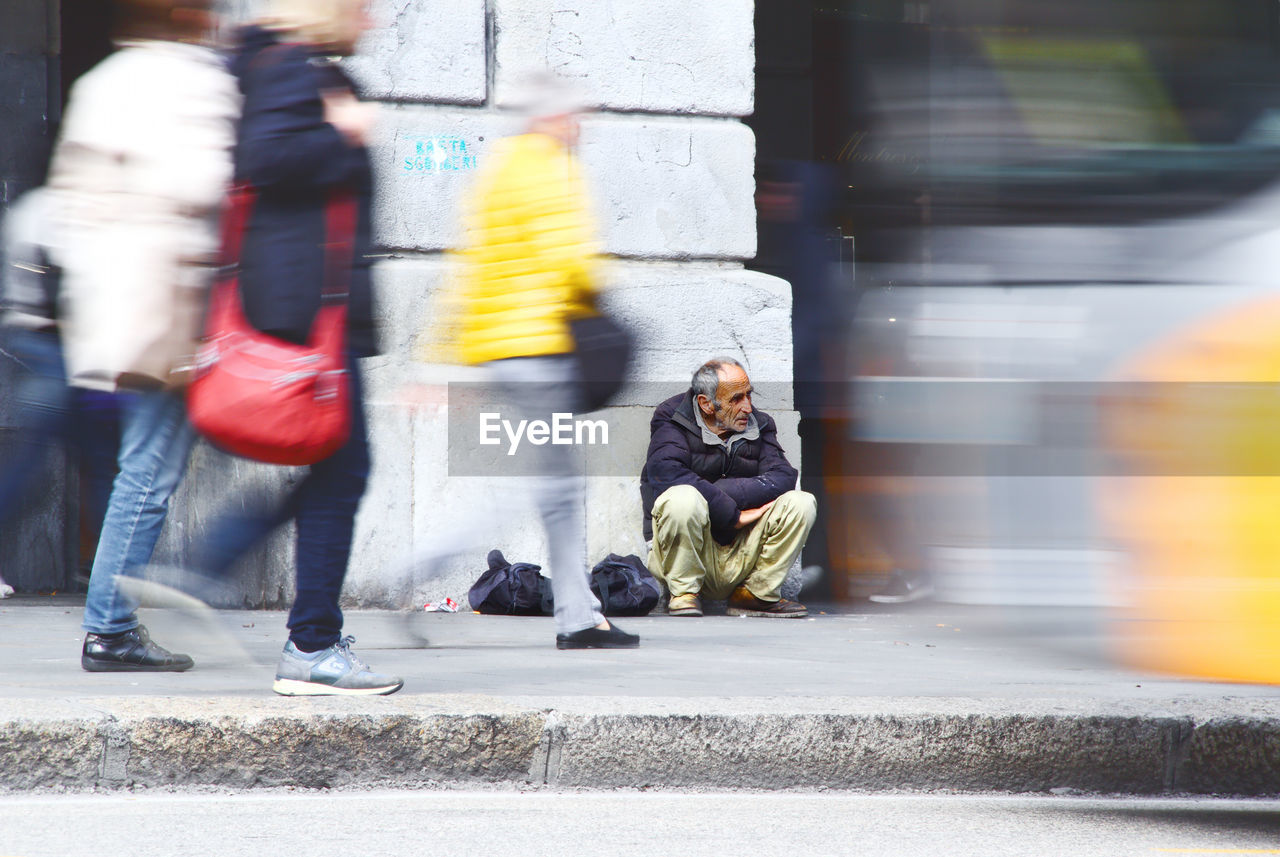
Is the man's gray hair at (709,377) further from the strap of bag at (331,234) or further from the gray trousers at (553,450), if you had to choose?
the strap of bag at (331,234)

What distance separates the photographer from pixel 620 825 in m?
3.17

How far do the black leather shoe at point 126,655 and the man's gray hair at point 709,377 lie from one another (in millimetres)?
2813

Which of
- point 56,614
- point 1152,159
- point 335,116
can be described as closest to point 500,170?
point 335,116

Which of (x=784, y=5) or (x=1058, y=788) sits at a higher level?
(x=784, y=5)

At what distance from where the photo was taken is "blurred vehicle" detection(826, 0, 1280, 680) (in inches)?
105

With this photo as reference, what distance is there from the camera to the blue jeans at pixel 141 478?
154 inches

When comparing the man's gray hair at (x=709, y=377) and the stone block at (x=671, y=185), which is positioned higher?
the stone block at (x=671, y=185)

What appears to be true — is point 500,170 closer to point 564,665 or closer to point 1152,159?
point 564,665

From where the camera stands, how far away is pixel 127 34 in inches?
158

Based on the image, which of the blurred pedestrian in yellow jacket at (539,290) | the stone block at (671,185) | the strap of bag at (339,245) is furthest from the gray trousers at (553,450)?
the stone block at (671,185)

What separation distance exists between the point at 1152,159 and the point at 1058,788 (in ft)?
5.29

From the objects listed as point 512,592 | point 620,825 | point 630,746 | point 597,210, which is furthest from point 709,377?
point 620,825

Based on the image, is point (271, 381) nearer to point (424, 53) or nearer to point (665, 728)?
point (665, 728)

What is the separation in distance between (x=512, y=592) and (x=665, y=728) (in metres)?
2.69
